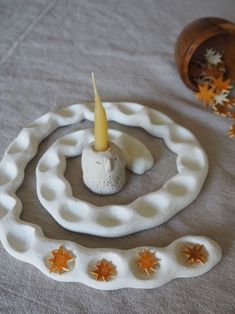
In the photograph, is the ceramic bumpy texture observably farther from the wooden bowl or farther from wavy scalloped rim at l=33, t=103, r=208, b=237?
the wooden bowl

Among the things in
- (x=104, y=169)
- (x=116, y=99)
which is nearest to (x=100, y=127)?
(x=104, y=169)

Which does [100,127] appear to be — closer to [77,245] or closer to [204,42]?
[77,245]

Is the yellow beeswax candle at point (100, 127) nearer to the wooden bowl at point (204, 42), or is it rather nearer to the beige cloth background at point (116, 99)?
the beige cloth background at point (116, 99)

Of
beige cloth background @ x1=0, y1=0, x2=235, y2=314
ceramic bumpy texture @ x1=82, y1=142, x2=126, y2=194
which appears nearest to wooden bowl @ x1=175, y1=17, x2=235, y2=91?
beige cloth background @ x1=0, y1=0, x2=235, y2=314

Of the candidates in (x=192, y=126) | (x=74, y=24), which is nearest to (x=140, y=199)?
(x=192, y=126)

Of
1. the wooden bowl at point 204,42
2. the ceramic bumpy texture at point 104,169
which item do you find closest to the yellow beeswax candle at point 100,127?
the ceramic bumpy texture at point 104,169

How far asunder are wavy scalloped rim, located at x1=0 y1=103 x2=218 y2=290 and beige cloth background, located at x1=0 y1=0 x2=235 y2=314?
0.01m

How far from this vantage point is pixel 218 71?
647 mm

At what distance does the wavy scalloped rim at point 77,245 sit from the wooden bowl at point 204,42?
0.31 ft

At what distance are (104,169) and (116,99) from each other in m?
0.23

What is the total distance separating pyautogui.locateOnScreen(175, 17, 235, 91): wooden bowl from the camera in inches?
23.3

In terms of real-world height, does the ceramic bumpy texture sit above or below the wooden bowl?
below

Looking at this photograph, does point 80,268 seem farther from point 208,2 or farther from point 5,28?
point 208,2

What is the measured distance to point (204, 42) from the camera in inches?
25.0
